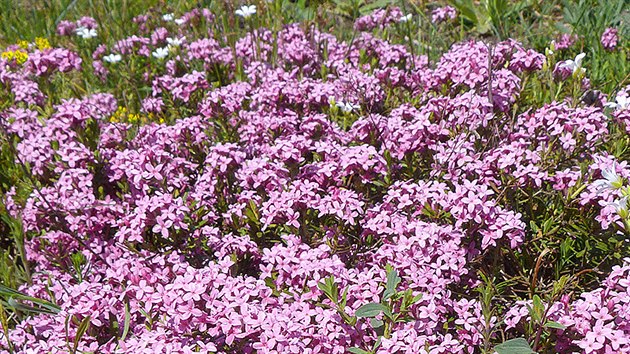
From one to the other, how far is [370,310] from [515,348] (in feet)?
1.66

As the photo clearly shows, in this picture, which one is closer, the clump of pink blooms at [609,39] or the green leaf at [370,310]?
the green leaf at [370,310]

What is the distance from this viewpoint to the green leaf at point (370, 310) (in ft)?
8.27

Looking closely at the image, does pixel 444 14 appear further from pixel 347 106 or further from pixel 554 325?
pixel 554 325

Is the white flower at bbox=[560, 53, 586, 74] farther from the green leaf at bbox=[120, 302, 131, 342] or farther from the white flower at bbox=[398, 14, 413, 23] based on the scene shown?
the green leaf at bbox=[120, 302, 131, 342]

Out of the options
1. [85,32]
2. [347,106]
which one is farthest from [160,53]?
[347,106]

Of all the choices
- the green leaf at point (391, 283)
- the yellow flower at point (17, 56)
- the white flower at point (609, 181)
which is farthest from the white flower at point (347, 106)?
the yellow flower at point (17, 56)

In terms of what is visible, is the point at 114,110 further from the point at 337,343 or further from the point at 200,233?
the point at 337,343

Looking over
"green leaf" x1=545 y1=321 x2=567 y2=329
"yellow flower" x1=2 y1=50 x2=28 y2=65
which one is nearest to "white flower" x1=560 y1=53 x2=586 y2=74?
"green leaf" x1=545 y1=321 x2=567 y2=329

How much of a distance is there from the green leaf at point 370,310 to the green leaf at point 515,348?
0.41m

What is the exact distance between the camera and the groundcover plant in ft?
8.93

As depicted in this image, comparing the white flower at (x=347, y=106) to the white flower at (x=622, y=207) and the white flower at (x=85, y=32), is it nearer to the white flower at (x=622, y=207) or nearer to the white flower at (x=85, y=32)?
the white flower at (x=622, y=207)

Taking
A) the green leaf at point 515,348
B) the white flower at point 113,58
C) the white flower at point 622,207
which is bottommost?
the white flower at point 113,58

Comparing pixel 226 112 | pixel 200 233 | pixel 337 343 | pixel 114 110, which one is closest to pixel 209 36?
pixel 114 110

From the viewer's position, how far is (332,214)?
327 centimetres
